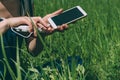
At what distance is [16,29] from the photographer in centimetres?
217

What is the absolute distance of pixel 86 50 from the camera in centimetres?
299

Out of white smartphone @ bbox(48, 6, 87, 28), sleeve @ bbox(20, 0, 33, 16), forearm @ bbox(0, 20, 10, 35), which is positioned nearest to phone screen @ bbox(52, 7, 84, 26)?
white smartphone @ bbox(48, 6, 87, 28)

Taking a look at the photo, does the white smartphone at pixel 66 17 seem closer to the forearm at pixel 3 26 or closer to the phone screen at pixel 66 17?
the phone screen at pixel 66 17

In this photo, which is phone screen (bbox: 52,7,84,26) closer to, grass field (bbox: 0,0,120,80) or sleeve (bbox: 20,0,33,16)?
grass field (bbox: 0,0,120,80)

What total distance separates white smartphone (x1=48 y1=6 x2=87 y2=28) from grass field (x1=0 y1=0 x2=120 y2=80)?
0.08 metres

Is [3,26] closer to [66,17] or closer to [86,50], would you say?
[66,17]

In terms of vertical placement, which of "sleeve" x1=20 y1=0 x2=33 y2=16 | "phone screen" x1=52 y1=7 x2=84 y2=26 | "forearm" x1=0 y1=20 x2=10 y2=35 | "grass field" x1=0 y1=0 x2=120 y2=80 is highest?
"forearm" x1=0 y1=20 x2=10 y2=35

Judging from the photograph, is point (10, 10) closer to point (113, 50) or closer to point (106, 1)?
point (113, 50)

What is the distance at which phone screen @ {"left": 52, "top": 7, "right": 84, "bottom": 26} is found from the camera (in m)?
2.24

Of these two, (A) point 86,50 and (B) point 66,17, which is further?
(A) point 86,50

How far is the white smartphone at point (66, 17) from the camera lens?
2.22 metres

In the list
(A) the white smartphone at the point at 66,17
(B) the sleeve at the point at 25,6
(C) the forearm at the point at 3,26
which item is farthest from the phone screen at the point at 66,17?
(B) the sleeve at the point at 25,6

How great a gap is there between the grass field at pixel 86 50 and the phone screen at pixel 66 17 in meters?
0.09

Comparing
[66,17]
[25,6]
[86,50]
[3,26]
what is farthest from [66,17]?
[86,50]
